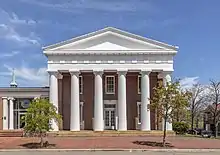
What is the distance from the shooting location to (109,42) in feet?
143

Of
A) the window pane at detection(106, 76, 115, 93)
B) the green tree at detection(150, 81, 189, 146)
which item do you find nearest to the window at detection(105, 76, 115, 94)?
the window pane at detection(106, 76, 115, 93)

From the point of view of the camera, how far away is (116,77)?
47.1 meters

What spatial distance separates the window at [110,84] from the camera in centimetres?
4738

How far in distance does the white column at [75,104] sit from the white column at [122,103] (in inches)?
171

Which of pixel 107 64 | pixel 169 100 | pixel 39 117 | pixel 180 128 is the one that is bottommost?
pixel 180 128

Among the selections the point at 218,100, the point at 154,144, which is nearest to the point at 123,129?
the point at 154,144

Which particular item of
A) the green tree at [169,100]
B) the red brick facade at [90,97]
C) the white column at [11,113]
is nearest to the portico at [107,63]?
the red brick facade at [90,97]

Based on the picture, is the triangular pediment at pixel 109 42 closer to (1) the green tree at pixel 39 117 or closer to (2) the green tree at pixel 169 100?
(2) the green tree at pixel 169 100

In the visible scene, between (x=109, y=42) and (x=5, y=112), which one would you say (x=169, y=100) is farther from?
(x=5, y=112)

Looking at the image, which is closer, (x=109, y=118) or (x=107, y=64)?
(x=107, y=64)

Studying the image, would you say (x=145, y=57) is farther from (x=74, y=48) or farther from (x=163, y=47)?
(x=74, y=48)

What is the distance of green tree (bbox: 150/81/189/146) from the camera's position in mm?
29781

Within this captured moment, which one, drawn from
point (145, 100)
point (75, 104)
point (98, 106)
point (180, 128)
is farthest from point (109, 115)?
point (180, 128)

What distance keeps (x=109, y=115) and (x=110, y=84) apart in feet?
12.1
